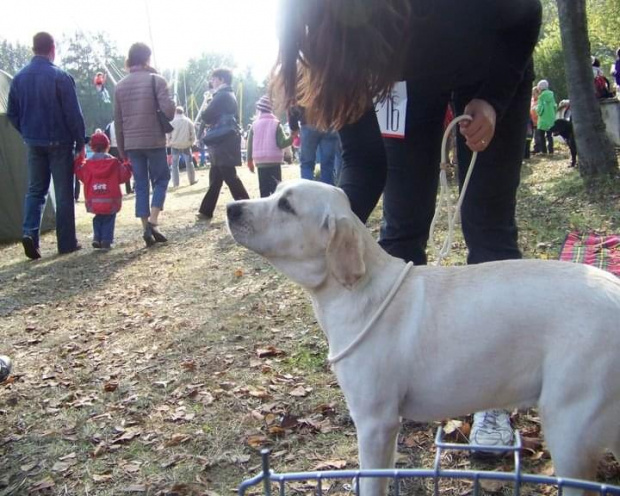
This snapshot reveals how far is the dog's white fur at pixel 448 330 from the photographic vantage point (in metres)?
1.78

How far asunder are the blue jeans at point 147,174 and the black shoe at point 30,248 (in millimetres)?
1235

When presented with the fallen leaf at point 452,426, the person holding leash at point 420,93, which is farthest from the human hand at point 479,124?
the fallen leaf at point 452,426

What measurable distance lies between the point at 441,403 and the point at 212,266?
4.67 metres

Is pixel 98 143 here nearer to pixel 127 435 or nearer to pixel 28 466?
pixel 127 435

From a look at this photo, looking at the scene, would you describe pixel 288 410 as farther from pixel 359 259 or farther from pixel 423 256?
pixel 359 259

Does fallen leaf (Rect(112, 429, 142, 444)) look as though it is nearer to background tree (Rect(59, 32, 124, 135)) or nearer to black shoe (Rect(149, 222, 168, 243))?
black shoe (Rect(149, 222, 168, 243))

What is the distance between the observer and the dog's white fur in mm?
1780

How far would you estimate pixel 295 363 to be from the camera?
3750 mm

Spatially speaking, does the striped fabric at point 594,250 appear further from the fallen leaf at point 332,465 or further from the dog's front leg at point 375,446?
the dog's front leg at point 375,446

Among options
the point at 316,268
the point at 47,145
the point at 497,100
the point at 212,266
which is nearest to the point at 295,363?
the point at 316,268

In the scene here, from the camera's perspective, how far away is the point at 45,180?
7.25m

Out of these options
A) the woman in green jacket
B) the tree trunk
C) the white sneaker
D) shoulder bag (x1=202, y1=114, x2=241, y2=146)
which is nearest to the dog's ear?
the white sneaker

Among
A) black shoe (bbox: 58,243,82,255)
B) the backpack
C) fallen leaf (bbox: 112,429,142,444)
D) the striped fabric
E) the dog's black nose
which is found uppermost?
the backpack

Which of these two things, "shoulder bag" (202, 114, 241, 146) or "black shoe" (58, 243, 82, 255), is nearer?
"black shoe" (58, 243, 82, 255)
